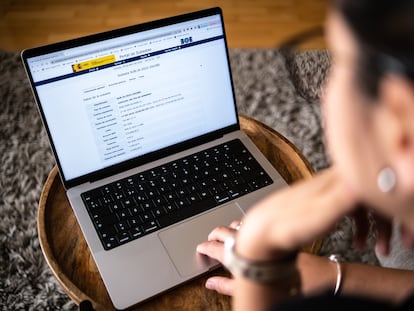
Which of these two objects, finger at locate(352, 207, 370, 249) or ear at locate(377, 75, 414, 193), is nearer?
ear at locate(377, 75, 414, 193)

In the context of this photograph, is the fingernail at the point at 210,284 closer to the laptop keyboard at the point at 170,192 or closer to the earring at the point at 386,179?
the laptop keyboard at the point at 170,192

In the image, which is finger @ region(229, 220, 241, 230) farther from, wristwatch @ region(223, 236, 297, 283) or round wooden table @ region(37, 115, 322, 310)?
wristwatch @ region(223, 236, 297, 283)

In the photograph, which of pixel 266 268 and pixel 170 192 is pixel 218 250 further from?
pixel 266 268

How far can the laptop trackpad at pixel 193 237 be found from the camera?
80cm

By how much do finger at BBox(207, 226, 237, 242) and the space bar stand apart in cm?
9

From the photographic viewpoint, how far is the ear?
0.33 metres

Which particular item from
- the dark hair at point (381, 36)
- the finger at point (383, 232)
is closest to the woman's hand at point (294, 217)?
the dark hair at point (381, 36)

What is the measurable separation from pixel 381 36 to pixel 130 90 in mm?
631

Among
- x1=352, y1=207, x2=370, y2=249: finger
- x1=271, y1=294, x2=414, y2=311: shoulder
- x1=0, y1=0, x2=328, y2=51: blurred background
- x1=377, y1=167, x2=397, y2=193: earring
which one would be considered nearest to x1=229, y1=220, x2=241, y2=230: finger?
x1=352, y1=207, x2=370, y2=249: finger

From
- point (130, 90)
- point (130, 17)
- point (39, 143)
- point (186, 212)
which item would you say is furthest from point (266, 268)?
point (130, 17)

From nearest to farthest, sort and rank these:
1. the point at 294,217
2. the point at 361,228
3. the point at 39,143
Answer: the point at 294,217 < the point at 361,228 < the point at 39,143

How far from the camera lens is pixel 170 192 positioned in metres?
0.91

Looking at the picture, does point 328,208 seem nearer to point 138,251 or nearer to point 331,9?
point 331,9

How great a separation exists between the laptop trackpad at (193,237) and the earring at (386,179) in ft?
1.61
